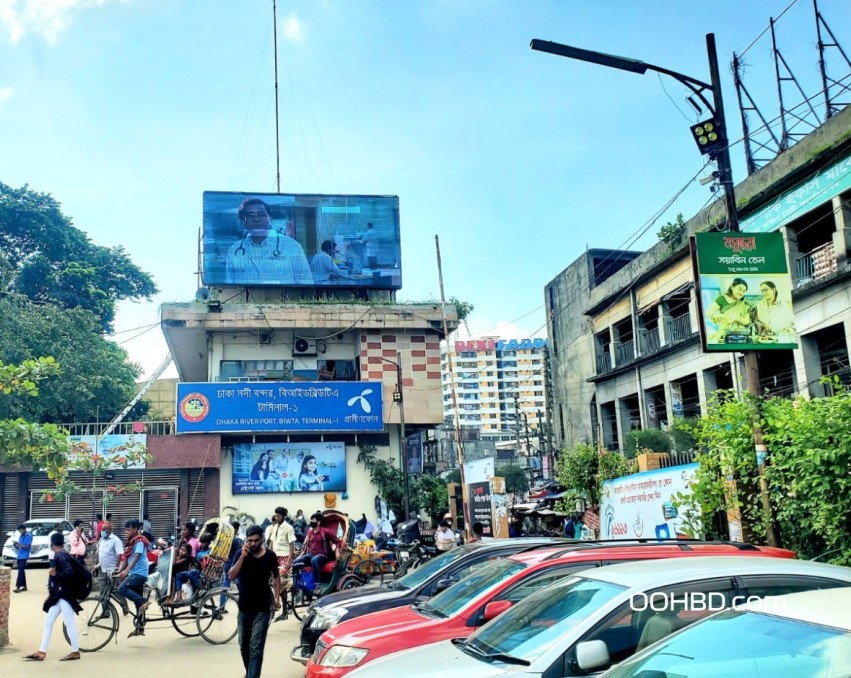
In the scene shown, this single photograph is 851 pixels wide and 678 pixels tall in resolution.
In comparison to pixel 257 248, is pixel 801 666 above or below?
below

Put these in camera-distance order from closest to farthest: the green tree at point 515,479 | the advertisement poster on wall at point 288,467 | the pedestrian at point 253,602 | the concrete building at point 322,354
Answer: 1. the pedestrian at point 253,602
2. the advertisement poster on wall at point 288,467
3. the concrete building at point 322,354
4. the green tree at point 515,479

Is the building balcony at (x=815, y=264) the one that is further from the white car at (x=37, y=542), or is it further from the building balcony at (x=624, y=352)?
the white car at (x=37, y=542)

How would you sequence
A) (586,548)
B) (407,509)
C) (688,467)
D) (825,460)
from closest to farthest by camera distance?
(586,548), (825,460), (688,467), (407,509)

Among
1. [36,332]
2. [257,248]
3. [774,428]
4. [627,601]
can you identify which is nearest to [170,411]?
[36,332]

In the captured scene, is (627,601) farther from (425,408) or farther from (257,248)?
(257,248)

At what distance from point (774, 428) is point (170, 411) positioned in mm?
45483

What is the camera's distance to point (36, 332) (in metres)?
33.8

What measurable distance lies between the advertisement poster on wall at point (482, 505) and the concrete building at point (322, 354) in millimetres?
8167

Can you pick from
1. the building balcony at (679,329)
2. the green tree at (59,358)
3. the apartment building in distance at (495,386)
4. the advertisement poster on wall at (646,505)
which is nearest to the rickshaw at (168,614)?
the advertisement poster on wall at (646,505)

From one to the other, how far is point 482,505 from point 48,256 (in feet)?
112

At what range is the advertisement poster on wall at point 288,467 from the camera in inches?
1167

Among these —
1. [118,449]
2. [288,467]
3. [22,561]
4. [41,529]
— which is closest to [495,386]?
[288,467]

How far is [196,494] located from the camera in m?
29.4

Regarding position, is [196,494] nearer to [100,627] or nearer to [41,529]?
[41,529]
